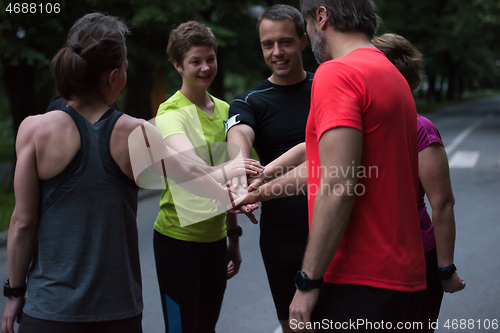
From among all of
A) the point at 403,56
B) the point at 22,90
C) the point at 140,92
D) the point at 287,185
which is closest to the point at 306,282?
the point at 287,185

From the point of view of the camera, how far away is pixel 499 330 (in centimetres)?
Result: 393

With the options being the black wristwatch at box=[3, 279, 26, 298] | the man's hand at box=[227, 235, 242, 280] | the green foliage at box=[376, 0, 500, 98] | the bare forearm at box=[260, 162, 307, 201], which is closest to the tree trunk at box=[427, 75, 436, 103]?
the green foliage at box=[376, 0, 500, 98]

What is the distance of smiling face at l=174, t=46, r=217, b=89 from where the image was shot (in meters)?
2.82

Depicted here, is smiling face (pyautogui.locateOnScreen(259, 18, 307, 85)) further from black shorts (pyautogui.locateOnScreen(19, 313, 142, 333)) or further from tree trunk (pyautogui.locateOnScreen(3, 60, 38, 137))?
tree trunk (pyautogui.locateOnScreen(3, 60, 38, 137))

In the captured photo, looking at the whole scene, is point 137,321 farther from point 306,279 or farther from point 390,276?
point 390,276

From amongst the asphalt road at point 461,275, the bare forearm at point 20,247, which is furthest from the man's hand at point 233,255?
the bare forearm at point 20,247

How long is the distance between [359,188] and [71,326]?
1104 mm

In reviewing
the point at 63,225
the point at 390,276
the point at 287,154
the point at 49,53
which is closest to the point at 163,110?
the point at 287,154

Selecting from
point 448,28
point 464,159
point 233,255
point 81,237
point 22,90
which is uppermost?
point 448,28

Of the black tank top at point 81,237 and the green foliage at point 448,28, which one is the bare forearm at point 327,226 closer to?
the black tank top at point 81,237

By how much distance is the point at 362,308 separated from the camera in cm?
169

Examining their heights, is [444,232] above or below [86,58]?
below

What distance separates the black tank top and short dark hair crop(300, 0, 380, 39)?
847 millimetres

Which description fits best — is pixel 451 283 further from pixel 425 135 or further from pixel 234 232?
pixel 234 232
